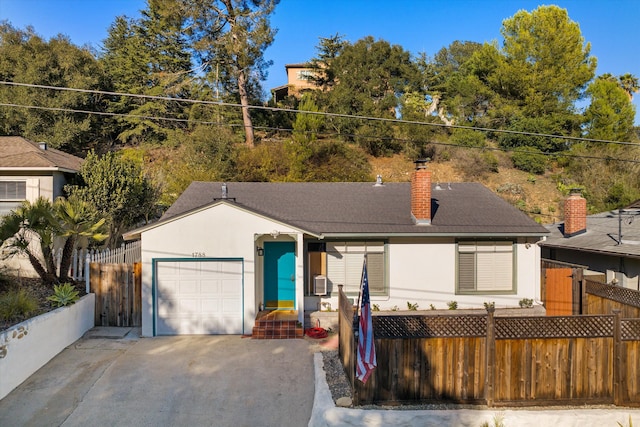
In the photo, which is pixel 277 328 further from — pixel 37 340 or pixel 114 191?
pixel 114 191

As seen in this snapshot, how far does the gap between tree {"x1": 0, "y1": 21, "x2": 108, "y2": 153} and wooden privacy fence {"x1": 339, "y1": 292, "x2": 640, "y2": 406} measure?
27730 millimetres

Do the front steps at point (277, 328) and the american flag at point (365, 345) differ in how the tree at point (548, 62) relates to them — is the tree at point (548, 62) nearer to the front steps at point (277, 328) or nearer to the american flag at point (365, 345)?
the front steps at point (277, 328)

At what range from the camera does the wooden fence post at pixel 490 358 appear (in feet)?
21.2

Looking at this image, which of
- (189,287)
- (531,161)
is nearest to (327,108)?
(531,161)

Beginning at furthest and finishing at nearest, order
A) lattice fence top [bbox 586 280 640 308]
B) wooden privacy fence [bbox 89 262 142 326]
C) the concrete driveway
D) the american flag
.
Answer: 1. wooden privacy fence [bbox 89 262 142 326]
2. lattice fence top [bbox 586 280 640 308]
3. the concrete driveway
4. the american flag

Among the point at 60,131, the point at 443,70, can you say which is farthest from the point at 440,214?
the point at 443,70

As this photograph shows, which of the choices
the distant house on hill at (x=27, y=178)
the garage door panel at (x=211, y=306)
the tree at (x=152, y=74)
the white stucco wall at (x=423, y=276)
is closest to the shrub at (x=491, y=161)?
the white stucco wall at (x=423, y=276)

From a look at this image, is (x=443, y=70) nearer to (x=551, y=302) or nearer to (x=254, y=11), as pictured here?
(x=254, y=11)

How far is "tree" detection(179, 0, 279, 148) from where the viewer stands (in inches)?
1088

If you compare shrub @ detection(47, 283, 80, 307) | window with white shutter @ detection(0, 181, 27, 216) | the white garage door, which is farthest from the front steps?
window with white shutter @ detection(0, 181, 27, 216)

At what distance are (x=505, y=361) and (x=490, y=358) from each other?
281 millimetres

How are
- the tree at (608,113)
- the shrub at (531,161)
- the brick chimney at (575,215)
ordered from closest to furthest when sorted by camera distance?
the brick chimney at (575,215) → the tree at (608,113) → the shrub at (531,161)

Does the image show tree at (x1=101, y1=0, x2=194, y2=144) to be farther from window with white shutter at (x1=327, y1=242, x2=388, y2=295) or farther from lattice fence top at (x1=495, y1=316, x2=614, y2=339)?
lattice fence top at (x1=495, y1=316, x2=614, y2=339)

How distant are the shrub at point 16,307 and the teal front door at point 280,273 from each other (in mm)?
5686
